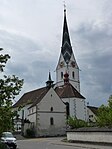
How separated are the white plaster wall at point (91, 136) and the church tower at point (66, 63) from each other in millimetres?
60090

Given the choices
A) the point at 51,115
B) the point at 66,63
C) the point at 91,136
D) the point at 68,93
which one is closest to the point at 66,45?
the point at 66,63

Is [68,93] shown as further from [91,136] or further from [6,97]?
[6,97]

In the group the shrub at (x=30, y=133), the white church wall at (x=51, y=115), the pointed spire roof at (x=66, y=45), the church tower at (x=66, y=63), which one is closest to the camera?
the shrub at (x=30, y=133)

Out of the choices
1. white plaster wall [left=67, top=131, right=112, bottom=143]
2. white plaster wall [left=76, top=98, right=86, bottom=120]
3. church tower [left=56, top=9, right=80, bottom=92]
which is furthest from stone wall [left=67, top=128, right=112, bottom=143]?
church tower [left=56, top=9, right=80, bottom=92]

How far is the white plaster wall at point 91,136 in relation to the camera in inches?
1079

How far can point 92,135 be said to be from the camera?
1193 inches

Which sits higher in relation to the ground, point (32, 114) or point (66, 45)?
point (66, 45)

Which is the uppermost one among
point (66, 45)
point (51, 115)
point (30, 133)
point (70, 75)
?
point (66, 45)

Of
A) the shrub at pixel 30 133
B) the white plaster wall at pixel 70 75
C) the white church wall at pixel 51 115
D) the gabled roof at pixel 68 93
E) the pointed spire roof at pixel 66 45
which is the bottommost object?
the shrub at pixel 30 133

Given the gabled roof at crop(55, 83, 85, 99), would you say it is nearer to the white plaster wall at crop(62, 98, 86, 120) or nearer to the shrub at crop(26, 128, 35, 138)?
the white plaster wall at crop(62, 98, 86, 120)

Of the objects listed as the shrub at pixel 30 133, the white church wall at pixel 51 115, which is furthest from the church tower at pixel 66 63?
the shrub at pixel 30 133

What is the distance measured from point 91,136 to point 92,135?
273 mm

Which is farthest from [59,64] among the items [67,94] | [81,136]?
[81,136]

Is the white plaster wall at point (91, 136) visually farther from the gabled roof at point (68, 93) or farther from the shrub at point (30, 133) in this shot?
the gabled roof at point (68, 93)
